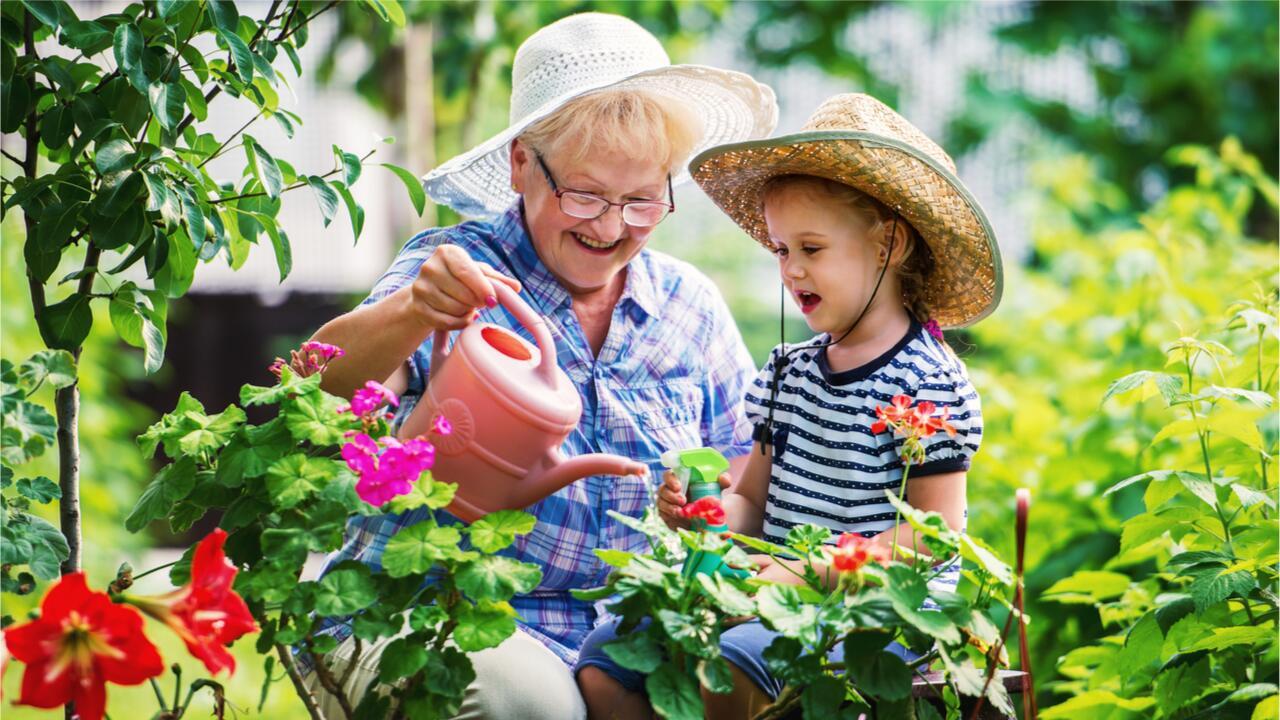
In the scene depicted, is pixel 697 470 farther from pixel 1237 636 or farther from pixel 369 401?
pixel 1237 636

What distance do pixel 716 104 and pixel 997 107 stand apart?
8.23 metres

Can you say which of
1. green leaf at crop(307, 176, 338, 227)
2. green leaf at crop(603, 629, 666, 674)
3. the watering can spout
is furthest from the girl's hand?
green leaf at crop(307, 176, 338, 227)

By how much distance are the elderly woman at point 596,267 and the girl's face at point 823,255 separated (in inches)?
10.1

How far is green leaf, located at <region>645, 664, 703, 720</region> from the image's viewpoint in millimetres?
1395

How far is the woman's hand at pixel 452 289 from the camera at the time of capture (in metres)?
1.72

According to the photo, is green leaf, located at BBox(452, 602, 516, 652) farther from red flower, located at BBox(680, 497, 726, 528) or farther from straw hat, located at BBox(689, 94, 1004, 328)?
straw hat, located at BBox(689, 94, 1004, 328)

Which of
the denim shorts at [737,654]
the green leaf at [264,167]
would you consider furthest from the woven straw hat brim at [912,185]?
the green leaf at [264,167]

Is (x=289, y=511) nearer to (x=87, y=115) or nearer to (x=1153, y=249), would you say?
(x=87, y=115)

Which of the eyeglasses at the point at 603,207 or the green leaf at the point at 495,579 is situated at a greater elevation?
the eyeglasses at the point at 603,207

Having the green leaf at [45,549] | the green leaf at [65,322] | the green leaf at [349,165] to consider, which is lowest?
the green leaf at [45,549]

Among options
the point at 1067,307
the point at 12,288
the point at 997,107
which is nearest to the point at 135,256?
the point at 12,288

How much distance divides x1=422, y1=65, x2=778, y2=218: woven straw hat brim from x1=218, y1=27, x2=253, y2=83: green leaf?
557mm

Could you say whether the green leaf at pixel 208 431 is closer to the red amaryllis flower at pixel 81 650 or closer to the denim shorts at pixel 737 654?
the red amaryllis flower at pixel 81 650

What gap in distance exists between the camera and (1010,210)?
980 cm
